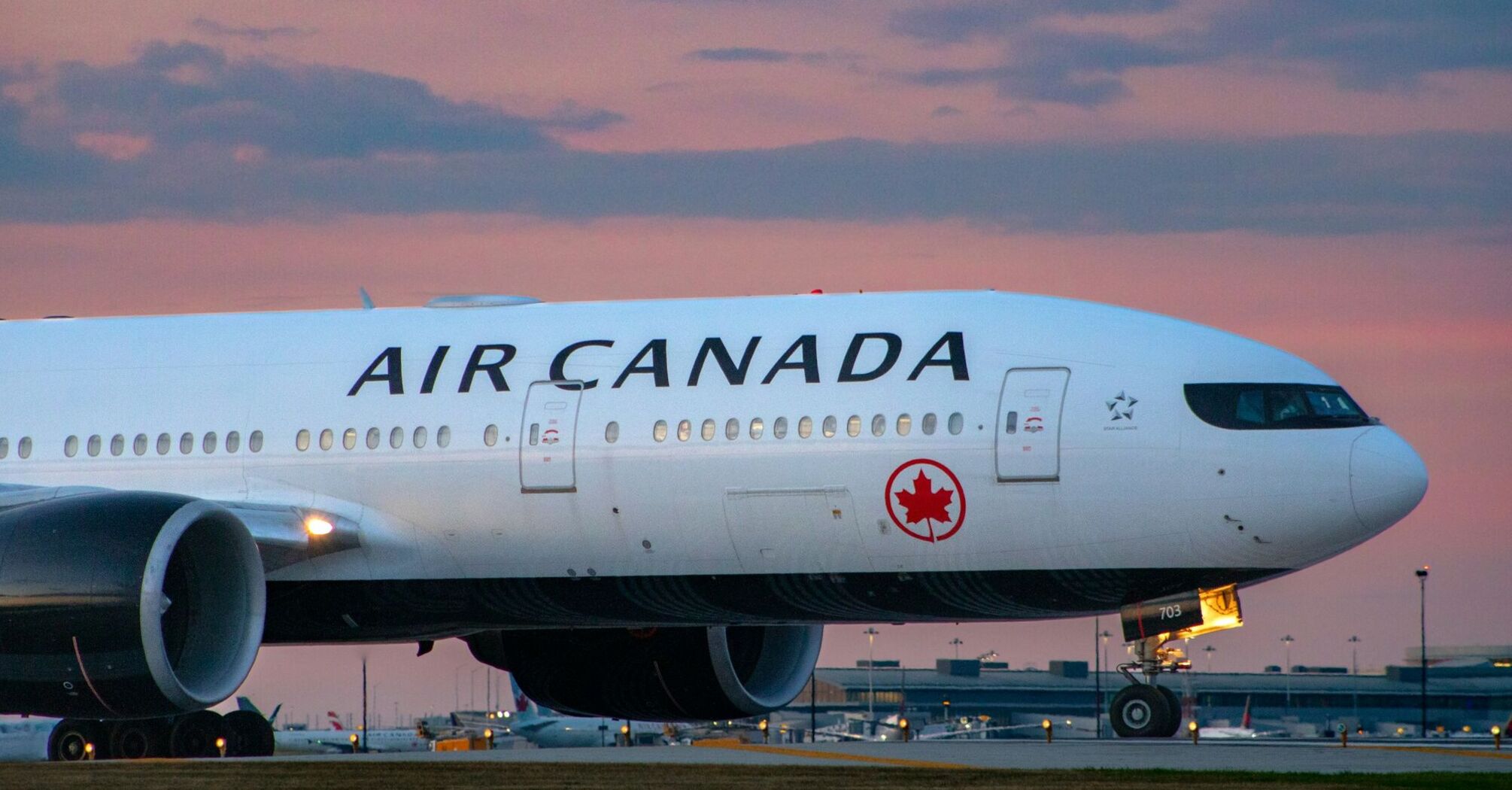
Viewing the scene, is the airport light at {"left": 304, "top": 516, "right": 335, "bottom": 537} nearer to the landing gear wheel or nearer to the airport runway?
the airport runway

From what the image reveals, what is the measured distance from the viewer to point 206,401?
23266 millimetres

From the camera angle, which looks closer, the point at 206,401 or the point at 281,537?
the point at 281,537

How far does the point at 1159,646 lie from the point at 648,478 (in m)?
5.25

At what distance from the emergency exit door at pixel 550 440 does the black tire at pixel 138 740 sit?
667cm

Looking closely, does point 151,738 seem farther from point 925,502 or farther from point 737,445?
point 925,502

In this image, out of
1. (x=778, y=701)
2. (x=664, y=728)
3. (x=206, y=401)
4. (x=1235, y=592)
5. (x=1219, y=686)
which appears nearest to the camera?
(x=1235, y=592)

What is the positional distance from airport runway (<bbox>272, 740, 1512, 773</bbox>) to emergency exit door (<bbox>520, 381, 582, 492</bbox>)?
110 inches

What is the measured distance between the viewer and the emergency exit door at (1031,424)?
783 inches

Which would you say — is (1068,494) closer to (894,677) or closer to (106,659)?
(106,659)

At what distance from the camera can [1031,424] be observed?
2003 centimetres

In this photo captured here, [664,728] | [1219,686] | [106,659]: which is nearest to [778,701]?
[106,659]

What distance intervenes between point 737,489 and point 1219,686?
11193cm

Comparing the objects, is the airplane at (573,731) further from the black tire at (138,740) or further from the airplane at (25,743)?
the black tire at (138,740)

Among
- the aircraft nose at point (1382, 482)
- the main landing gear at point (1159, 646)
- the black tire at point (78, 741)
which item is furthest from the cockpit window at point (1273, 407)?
the black tire at point (78, 741)
